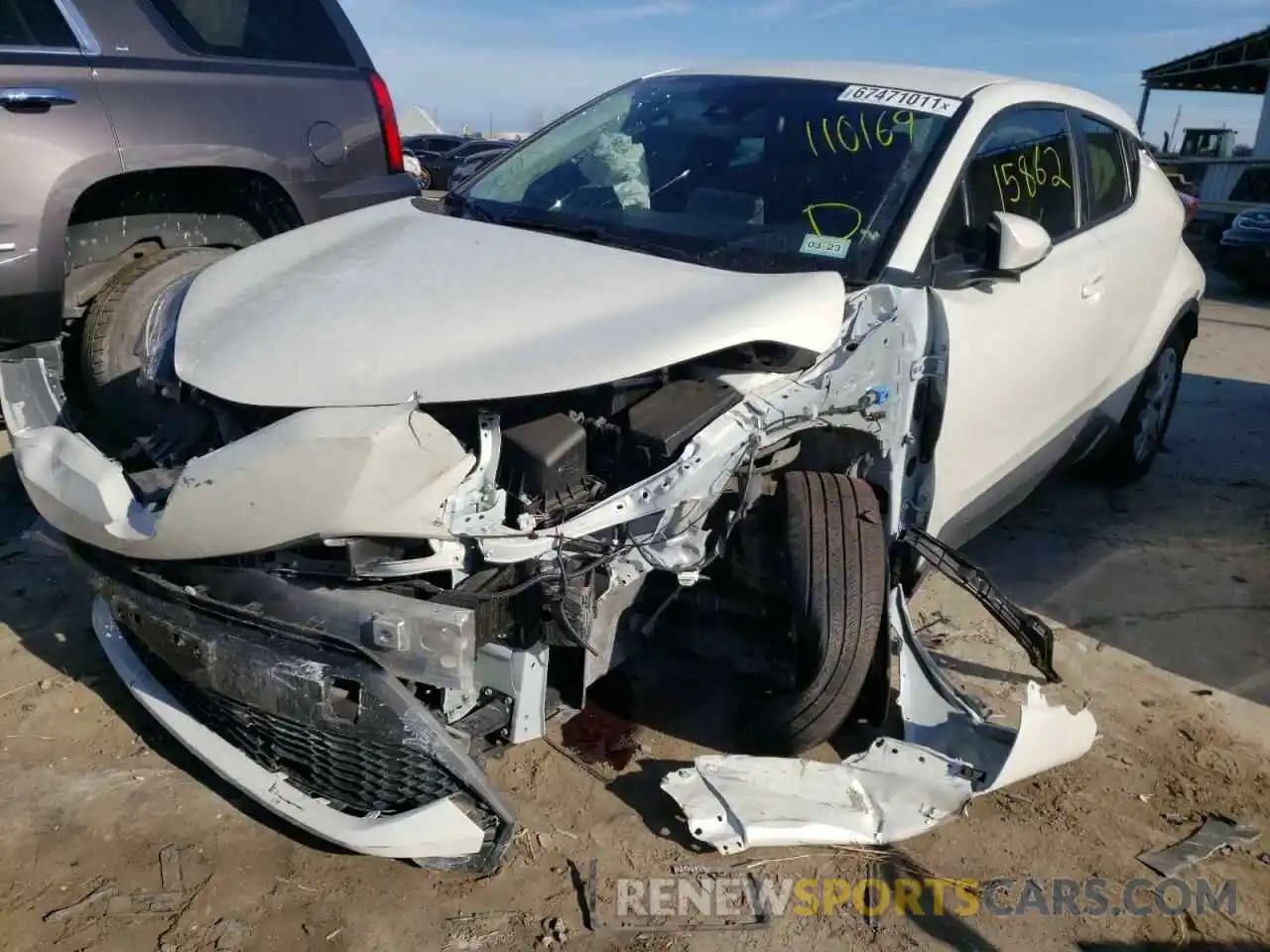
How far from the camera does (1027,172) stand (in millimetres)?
3631

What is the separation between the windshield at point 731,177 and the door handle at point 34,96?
1.42 m

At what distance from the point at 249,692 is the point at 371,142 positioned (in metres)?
3.02

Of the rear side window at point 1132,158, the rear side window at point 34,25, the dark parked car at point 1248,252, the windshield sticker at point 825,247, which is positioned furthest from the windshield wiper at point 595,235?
the dark parked car at point 1248,252

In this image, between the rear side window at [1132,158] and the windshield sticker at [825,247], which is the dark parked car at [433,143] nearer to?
the rear side window at [1132,158]

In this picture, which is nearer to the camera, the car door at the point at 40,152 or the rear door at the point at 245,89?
the car door at the point at 40,152

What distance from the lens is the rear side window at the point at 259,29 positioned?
4145 mm

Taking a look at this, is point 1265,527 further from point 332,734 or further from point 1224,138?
point 1224,138

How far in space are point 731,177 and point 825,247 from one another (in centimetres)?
50

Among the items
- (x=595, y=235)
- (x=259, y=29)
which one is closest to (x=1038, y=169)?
(x=595, y=235)

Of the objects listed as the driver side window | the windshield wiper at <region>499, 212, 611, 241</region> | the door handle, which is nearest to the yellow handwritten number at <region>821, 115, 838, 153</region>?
the driver side window

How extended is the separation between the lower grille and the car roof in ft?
8.65

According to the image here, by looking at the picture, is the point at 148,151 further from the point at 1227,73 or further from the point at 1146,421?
the point at 1227,73

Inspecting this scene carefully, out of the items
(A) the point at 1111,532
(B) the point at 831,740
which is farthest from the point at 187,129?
(A) the point at 1111,532

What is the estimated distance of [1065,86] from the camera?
13.8 ft
